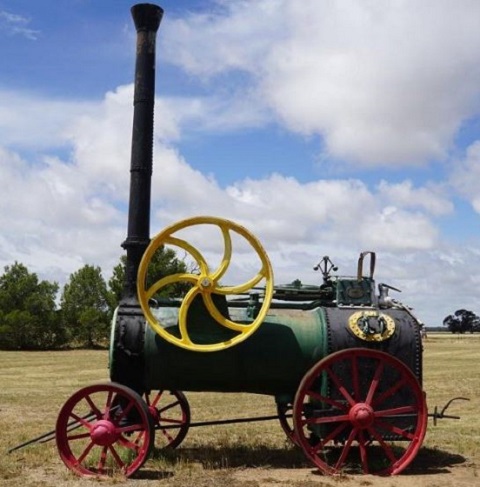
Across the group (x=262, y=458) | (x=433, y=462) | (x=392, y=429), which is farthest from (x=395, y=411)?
(x=262, y=458)

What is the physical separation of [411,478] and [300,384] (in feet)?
5.19

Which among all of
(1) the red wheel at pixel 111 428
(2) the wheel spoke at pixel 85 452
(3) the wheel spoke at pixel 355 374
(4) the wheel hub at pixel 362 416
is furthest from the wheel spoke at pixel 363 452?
(2) the wheel spoke at pixel 85 452

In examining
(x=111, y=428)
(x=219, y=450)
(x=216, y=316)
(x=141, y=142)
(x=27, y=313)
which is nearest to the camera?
(x=111, y=428)

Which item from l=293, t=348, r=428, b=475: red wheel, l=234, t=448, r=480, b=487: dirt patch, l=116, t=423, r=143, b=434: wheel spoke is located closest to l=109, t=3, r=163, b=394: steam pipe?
l=116, t=423, r=143, b=434: wheel spoke

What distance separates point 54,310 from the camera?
49.9 m

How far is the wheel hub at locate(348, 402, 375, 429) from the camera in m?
8.08

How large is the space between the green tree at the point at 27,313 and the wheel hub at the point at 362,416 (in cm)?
4196

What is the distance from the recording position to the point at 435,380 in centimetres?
2228

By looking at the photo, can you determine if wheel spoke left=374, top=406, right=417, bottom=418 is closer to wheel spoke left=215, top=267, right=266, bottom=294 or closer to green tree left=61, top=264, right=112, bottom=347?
wheel spoke left=215, top=267, right=266, bottom=294

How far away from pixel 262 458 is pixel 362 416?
1714mm

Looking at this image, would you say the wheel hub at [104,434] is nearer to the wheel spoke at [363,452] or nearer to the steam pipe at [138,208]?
the steam pipe at [138,208]

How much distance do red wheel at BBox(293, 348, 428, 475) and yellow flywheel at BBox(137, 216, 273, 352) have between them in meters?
0.97

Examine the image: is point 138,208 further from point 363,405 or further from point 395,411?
point 395,411

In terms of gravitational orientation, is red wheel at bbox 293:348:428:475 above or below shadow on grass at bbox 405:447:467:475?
above
